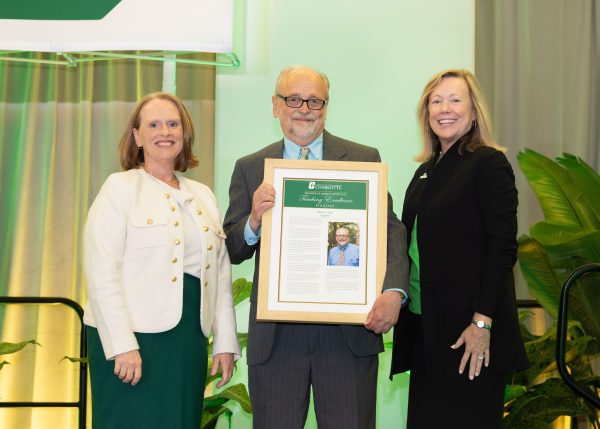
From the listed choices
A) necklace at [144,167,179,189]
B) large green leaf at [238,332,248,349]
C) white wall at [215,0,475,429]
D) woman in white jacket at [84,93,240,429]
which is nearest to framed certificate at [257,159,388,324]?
woman in white jacket at [84,93,240,429]

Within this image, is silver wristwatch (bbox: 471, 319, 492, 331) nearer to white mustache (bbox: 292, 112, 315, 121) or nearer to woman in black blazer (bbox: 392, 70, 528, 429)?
woman in black blazer (bbox: 392, 70, 528, 429)

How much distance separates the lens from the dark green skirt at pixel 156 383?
8.55 ft

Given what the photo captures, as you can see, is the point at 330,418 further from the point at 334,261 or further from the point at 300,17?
the point at 300,17

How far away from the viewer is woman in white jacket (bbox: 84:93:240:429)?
2.60 m

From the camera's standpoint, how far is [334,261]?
2.74 meters

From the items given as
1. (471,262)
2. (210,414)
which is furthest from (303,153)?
(210,414)

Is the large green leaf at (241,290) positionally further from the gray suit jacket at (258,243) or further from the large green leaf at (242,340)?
the gray suit jacket at (258,243)

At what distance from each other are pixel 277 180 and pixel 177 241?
42cm

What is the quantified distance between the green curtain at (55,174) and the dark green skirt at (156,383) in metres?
2.26

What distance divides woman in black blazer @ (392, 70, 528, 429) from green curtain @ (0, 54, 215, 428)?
2.31m

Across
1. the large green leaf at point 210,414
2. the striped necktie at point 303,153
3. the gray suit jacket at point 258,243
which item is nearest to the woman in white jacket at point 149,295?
the gray suit jacket at point 258,243

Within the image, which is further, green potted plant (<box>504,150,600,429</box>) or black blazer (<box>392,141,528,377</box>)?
green potted plant (<box>504,150,600,429</box>)

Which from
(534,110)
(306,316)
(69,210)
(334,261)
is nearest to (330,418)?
(306,316)

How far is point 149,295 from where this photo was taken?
2633mm
